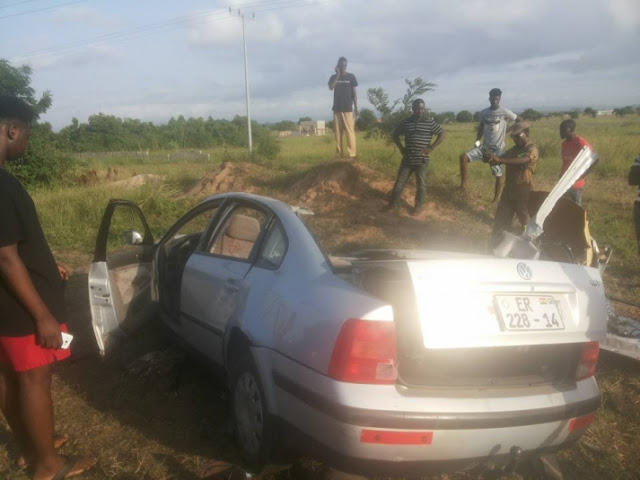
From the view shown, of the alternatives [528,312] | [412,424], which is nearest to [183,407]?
[412,424]

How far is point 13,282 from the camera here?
2549 mm

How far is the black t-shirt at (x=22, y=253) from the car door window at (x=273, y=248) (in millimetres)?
1090

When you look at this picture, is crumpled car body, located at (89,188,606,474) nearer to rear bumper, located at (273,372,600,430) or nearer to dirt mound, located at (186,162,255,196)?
rear bumper, located at (273,372,600,430)

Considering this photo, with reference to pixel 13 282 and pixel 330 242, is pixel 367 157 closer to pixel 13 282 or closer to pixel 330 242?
pixel 330 242

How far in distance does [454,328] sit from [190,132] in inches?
2250

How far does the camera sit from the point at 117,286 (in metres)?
4.27

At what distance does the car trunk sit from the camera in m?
2.38

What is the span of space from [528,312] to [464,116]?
73624 mm

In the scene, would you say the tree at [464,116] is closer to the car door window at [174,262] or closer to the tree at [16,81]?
the tree at [16,81]

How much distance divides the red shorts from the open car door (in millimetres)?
1314

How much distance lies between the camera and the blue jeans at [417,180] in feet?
29.2

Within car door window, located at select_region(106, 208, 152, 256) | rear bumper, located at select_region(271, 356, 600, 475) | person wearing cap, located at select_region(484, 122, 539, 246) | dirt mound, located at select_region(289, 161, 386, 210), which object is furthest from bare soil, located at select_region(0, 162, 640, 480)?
dirt mound, located at select_region(289, 161, 386, 210)

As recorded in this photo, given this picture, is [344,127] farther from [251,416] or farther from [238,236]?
[251,416]

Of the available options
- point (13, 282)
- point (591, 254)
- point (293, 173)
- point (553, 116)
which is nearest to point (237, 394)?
point (13, 282)
